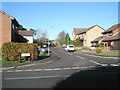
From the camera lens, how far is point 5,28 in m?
23.6

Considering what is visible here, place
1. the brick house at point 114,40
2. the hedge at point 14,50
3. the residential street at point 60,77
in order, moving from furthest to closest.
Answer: the brick house at point 114,40 → the hedge at point 14,50 → the residential street at point 60,77

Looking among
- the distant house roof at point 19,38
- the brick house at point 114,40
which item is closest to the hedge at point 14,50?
the distant house roof at point 19,38

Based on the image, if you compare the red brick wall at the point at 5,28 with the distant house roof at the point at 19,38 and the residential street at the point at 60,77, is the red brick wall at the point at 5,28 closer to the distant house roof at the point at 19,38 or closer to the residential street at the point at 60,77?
the distant house roof at the point at 19,38

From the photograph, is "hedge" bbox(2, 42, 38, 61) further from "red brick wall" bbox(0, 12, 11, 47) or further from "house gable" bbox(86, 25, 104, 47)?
"house gable" bbox(86, 25, 104, 47)

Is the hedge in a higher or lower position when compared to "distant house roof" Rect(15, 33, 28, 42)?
lower

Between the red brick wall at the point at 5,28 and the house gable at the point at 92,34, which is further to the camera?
the house gable at the point at 92,34

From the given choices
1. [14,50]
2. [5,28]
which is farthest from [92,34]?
[14,50]

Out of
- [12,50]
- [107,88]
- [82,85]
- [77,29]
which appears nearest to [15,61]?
[12,50]

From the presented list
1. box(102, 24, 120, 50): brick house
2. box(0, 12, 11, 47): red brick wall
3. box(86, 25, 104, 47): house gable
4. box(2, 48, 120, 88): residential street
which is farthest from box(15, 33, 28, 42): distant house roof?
box(86, 25, 104, 47): house gable

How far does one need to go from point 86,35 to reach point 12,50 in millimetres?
48100

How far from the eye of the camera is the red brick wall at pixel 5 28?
23469 millimetres

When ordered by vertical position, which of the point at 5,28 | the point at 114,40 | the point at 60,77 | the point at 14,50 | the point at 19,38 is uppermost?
the point at 5,28

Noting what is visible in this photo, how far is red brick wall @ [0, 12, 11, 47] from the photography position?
23469 mm

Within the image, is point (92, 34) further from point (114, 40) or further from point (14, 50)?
point (14, 50)
